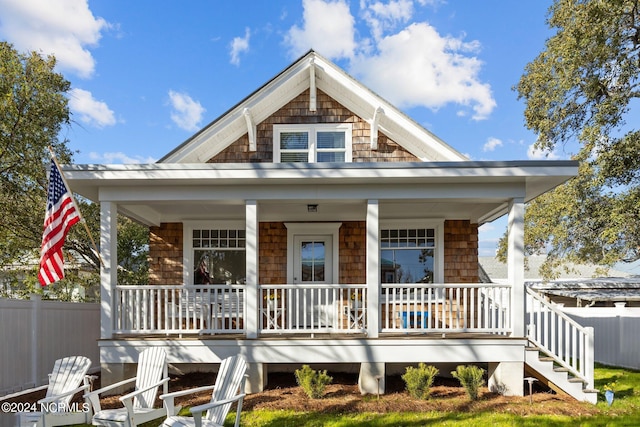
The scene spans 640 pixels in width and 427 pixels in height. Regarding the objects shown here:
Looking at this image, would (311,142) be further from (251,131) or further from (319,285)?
(319,285)

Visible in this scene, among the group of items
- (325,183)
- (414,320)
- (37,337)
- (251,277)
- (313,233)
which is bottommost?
(37,337)

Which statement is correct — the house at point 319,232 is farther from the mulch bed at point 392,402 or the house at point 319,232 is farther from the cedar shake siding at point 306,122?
the mulch bed at point 392,402

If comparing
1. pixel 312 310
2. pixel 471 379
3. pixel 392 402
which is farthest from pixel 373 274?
pixel 471 379

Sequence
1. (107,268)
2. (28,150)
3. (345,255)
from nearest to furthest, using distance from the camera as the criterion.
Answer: (107,268)
(345,255)
(28,150)

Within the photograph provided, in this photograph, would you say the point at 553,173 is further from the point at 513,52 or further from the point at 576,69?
the point at 513,52

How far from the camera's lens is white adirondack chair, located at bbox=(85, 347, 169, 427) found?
482 centimetres

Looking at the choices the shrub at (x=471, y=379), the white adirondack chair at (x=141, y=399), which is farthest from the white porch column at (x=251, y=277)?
the shrub at (x=471, y=379)

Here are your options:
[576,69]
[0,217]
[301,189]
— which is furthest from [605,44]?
[0,217]

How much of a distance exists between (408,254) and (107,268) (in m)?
6.41

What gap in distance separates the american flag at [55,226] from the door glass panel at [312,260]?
16.0 ft

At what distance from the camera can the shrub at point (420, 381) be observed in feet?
21.4

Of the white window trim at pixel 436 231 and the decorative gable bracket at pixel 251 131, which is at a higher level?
the decorative gable bracket at pixel 251 131

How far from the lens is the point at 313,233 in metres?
9.55

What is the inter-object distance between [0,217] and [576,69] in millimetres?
17150
